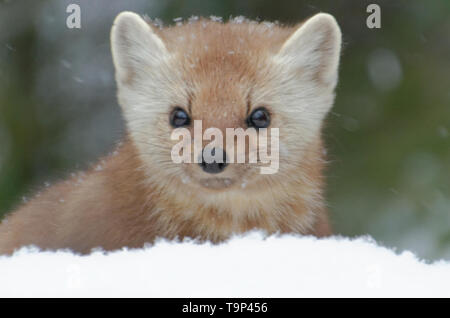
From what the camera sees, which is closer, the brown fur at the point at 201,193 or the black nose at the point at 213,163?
the black nose at the point at 213,163

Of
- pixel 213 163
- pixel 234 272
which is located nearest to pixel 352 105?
pixel 213 163

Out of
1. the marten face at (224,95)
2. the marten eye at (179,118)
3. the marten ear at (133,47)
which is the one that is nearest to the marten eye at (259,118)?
the marten face at (224,95)

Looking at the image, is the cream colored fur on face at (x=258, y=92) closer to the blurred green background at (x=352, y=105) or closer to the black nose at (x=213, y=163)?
the black nose at (x=213, y=163)

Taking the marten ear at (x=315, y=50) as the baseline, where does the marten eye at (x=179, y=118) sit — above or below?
below

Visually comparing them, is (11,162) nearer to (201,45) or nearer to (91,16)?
(91,16)

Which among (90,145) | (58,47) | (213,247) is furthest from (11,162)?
(213,247)

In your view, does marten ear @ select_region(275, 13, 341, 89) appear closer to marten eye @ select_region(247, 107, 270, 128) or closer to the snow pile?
marten eye @ select_region(247, 107, 270, 128)

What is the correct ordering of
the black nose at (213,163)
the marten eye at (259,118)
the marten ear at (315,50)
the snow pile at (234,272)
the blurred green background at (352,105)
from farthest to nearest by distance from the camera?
the blurred green background at (352,105)
the marten ear at (315,50)
the marten eye at (259,118)
the black nose at (213,163)
the snow pile at (234,272)

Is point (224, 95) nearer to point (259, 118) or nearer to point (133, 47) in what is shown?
point (259, 118)
